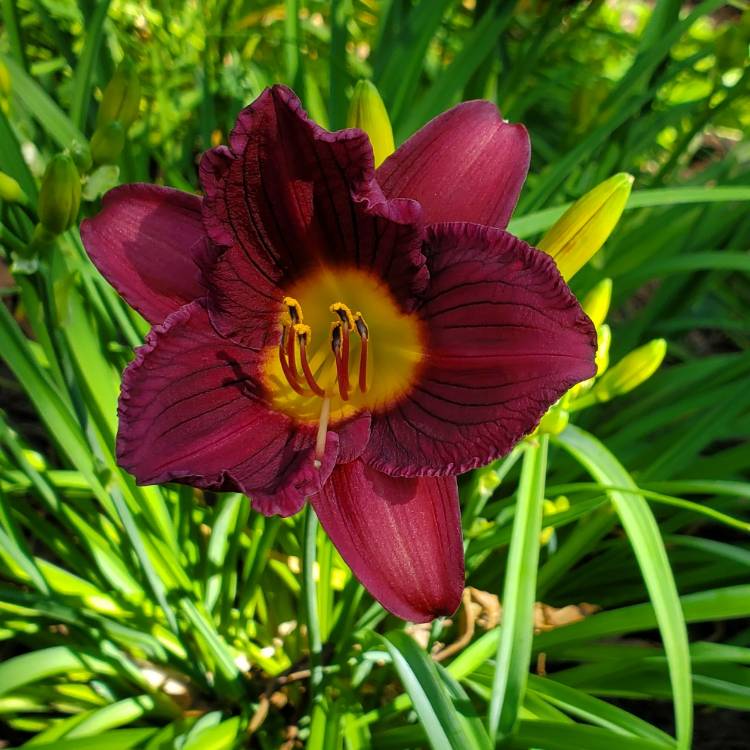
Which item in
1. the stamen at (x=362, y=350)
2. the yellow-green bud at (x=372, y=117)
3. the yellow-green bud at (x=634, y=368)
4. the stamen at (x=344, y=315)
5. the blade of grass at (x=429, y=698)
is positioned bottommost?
the blade of grass at (x=429, y=698)

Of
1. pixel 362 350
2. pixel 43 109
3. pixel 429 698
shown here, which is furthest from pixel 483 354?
pixel 43 109

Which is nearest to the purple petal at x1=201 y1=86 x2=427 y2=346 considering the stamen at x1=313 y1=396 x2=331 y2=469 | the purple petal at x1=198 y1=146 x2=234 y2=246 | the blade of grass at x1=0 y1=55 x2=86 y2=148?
the purple petal at x1=198 y1=146 x2=234 y2=246

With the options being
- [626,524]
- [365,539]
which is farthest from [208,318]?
[626,524]

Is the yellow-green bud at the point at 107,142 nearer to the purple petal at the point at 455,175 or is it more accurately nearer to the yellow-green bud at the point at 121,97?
the yellow-green bud at the point at 121,97

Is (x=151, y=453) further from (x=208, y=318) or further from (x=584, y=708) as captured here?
(x=584, y=708)

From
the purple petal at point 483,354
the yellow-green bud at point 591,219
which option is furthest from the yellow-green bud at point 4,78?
the yellow-green bud at point 591,219

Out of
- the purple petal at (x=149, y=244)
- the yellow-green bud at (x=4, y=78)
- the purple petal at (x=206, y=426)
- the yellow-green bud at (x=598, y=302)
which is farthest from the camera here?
the yellow-green bud at (x=4, y=78)

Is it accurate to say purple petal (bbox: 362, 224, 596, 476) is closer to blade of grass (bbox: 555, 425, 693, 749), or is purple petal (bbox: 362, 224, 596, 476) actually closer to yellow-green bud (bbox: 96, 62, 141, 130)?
blade of grass (bbox: 555, 425, 693, 749)
